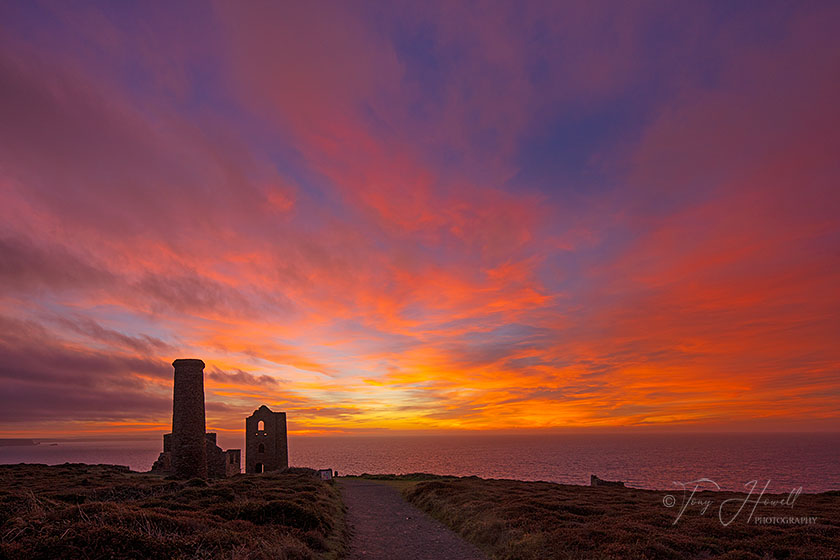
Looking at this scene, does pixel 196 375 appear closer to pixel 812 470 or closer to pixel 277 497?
pixel 277 497

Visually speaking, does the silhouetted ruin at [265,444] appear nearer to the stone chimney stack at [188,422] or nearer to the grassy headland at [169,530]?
the stone chimney stack at [188,422]

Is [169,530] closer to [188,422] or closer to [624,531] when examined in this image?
[624,531]

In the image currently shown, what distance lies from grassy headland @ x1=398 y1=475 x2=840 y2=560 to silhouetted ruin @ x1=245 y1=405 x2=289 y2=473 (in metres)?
30.3

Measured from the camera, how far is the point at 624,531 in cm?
1634

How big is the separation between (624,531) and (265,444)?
141 ft

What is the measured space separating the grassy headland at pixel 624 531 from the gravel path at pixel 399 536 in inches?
31.7

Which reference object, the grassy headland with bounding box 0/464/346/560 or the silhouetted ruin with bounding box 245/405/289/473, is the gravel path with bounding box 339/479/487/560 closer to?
the grassy headland with bounding box 0/464/346/560

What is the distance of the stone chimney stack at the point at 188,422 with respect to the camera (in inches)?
1232

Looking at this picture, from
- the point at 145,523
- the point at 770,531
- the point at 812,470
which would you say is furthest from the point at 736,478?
the point at 145,523

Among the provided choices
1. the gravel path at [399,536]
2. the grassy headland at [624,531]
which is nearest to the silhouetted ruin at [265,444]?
the gravel path at [399,536]

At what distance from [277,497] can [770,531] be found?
69.0 ft

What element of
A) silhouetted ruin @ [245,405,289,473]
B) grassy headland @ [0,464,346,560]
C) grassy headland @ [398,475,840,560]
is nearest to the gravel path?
grassy headland @ [398,475,840,560]

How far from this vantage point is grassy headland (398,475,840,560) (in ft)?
46.7

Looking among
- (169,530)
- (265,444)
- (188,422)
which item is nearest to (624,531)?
(169,530)
